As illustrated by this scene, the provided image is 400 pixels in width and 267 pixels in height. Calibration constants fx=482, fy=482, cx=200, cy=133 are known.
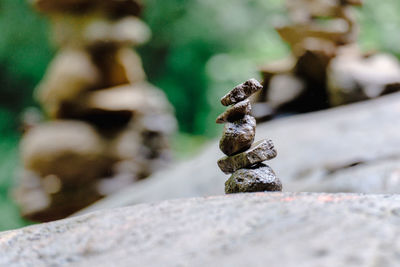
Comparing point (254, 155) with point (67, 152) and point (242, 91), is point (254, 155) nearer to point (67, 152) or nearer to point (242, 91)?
point (242, 91)

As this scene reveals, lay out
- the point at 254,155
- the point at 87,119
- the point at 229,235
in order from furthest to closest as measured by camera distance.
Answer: the point at 87,119, the point at 254,155, the point at 229,235

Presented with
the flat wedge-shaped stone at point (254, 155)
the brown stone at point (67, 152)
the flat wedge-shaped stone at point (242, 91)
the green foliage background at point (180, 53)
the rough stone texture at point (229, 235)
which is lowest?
the rough stone texture at point (229, 235)

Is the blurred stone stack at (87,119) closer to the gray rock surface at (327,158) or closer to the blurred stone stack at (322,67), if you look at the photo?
the gray rock surface at (327,158)

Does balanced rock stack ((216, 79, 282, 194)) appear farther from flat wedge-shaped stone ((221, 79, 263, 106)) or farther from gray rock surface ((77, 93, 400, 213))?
gray rock surface ((77, 93, 400, 213))

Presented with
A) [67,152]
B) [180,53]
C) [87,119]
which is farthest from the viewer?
[180,53]

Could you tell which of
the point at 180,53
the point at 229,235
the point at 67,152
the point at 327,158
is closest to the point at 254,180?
the point at 229,235

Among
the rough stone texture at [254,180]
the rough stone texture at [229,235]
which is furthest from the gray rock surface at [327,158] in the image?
the rough stone texture at [229,235]

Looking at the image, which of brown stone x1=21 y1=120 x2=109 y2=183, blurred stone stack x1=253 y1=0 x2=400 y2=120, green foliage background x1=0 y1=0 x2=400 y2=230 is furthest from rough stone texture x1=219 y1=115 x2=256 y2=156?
green foliage background x1=0 y1=0 x2=400 y2=230
